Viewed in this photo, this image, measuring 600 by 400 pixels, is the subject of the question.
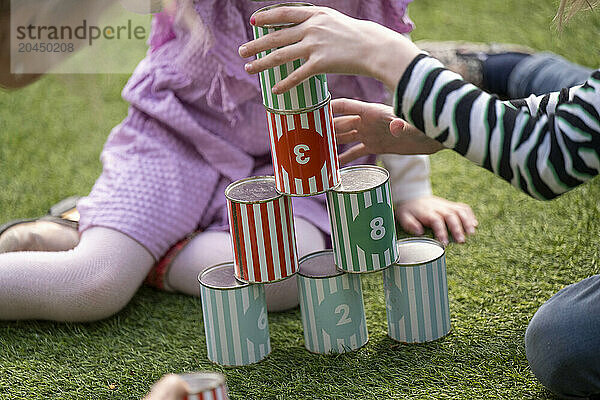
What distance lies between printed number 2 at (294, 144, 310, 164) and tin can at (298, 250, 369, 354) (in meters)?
0.18

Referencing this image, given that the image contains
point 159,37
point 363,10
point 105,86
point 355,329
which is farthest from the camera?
point 105,86

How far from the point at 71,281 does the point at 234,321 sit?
32 centimetres

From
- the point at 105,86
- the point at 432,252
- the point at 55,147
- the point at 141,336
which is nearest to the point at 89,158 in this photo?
the point at 55,147

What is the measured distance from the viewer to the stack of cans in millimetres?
1104

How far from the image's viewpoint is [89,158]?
75.0 inches

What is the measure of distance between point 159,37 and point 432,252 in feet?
2.22

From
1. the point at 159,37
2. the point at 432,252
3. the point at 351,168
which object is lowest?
the point at 432,252

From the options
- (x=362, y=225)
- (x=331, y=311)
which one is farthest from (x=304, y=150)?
(x=331, y=311)

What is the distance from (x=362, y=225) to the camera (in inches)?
44.6

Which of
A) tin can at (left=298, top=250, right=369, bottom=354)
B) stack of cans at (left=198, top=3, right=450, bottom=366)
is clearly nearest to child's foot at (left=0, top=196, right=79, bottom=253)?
stack of cans at (left=198, top=3, right=450, bottom=366)

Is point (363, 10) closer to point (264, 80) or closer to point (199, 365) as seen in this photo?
point (264, 80)

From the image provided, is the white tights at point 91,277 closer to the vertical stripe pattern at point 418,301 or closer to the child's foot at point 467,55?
the vertical stripe pattern at point 418,301

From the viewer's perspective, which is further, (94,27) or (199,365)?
(94,27)

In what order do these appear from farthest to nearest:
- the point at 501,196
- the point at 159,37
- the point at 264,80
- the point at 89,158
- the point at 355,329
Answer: the point at 89,158 → the point at 501,196 → the point at 159,37 → the point at 355,329 → the point at 264,80
